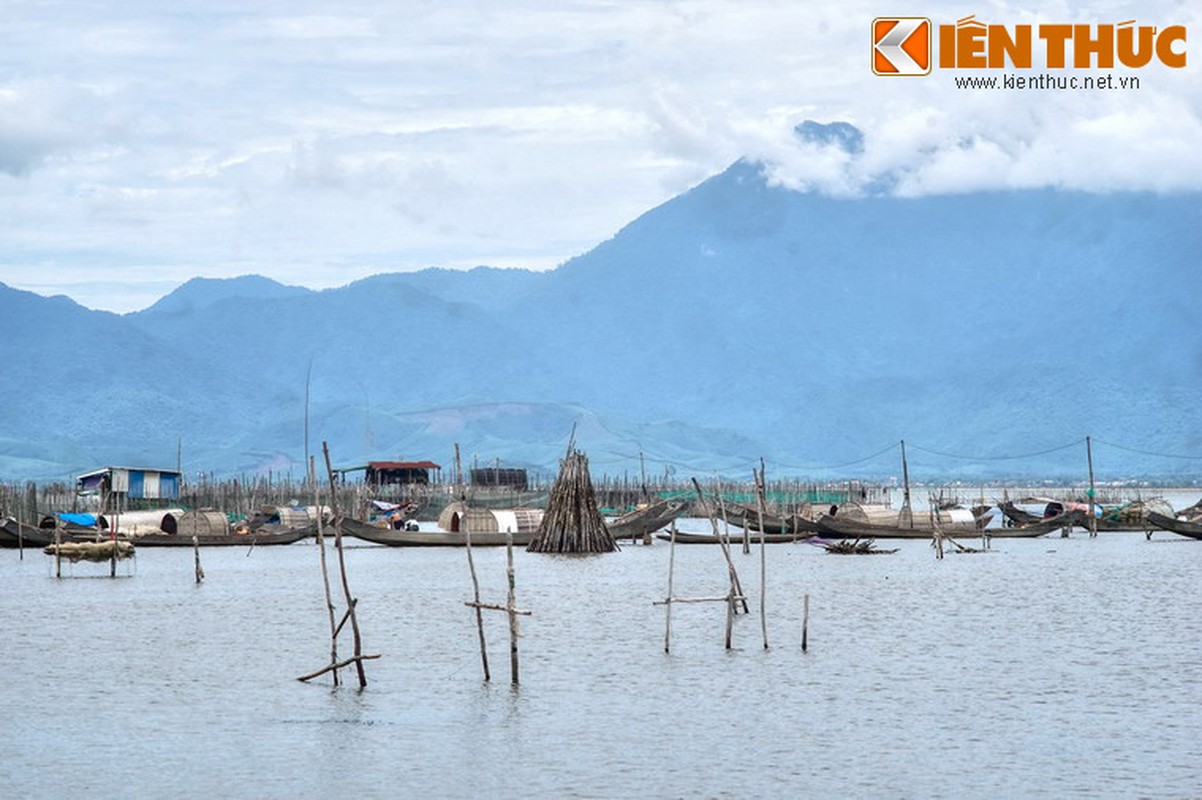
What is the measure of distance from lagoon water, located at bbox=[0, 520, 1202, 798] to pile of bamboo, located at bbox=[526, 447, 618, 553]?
882 centimetres

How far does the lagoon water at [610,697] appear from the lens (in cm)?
1773

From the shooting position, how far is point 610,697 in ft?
74.5

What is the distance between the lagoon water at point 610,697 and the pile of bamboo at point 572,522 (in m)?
8.82

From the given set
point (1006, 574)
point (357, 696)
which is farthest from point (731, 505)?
point (357, 696)

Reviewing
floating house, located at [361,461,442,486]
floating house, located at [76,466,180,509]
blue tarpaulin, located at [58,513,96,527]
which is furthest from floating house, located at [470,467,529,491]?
blue tarpaulin, located at [58,513,96,527]

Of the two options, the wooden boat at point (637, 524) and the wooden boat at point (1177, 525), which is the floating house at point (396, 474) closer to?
the wooden boat at point (637, 524)

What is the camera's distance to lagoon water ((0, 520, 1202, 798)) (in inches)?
698

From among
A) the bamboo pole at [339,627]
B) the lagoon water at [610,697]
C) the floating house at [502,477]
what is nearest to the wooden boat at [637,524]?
the lagoon water at [610,697]

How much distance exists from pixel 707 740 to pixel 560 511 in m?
31.1

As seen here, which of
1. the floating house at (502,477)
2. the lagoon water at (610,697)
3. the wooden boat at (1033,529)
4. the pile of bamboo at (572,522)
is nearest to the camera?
the lagoon water at (610,697)

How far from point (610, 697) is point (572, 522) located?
28.0 meters

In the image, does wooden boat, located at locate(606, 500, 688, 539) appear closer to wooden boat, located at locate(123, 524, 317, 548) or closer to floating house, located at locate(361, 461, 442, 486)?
wooden boat, located at locate(123, 524, 317, 548)

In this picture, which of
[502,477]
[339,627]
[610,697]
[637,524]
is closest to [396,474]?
[502,477]

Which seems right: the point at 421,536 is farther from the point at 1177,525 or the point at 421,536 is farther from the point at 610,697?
the point at 610,697
